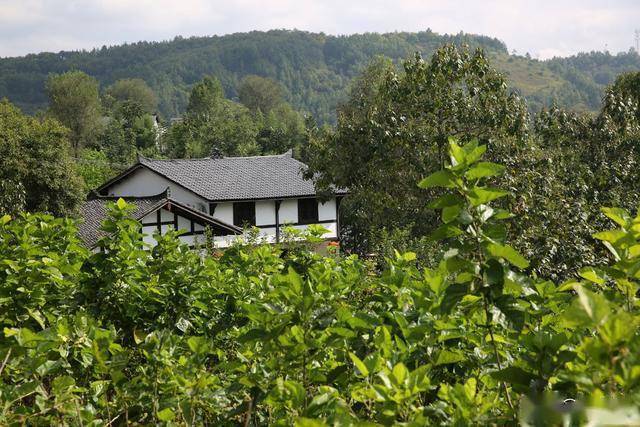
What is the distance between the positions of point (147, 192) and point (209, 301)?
27.7m

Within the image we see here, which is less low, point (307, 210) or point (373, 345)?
point (373, 345)

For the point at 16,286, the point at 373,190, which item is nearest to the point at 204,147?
the point at 373,190

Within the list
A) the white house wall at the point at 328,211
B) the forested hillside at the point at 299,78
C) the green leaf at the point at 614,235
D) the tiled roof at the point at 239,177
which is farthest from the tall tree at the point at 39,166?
the forested hillside at the point at 299,78

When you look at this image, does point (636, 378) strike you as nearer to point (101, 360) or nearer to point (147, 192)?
point (101, 360)

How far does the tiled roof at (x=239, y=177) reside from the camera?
28.7 m

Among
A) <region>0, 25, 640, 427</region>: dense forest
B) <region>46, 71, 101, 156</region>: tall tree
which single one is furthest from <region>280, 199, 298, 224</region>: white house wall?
<region>46, 71, 101, 156</region>: tall tree

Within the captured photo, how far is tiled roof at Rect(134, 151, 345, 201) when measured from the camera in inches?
1129

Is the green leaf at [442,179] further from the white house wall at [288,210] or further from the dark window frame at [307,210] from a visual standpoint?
the dark window frame at [307,210]

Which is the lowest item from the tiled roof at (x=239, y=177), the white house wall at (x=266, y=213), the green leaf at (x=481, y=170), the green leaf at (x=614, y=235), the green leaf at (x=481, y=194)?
the white house wall at (x=266, y=213)

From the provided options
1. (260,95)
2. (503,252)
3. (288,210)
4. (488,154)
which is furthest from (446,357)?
(260,95)

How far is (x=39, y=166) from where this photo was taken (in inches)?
977

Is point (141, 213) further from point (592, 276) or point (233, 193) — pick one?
point (592, 276)

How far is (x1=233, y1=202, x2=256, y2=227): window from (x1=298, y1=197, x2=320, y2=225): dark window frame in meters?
1.82

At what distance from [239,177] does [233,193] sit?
6.28 feet
